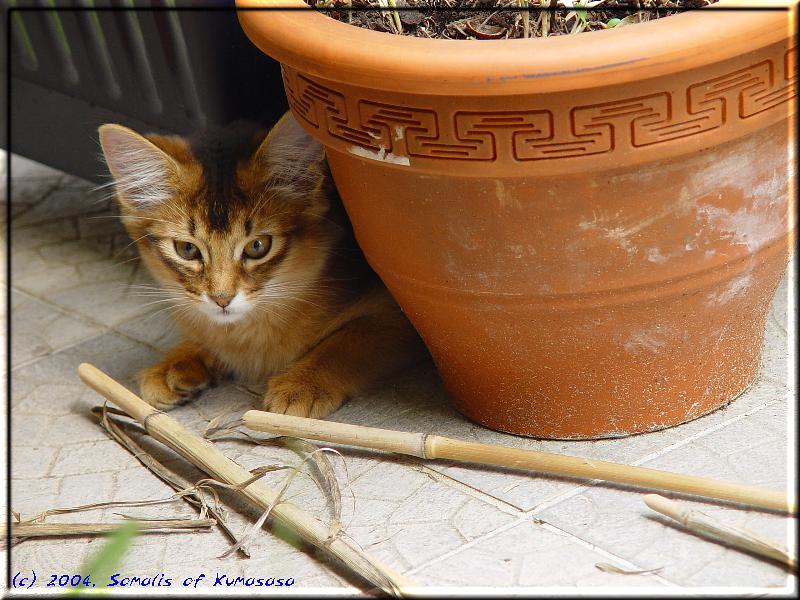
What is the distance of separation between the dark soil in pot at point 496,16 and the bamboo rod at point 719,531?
0.85 m

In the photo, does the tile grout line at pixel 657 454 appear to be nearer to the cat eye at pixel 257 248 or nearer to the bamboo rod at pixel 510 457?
the bamboo rod at pixel 510 457

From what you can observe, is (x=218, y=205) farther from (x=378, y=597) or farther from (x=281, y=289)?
(x=378, y=597)

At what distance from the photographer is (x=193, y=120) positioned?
104 inches

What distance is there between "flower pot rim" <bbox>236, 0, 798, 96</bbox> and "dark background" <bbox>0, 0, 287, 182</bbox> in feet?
3.03

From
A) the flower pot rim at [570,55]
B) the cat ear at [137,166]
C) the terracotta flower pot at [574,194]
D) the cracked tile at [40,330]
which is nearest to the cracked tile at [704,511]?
the terracotta flower pot at [574,194]

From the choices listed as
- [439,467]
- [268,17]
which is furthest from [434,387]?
[268,17]

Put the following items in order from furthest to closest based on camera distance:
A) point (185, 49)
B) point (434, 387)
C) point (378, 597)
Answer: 1. point (185, 49)
2. point (434, 387)
3. point (378, 597)

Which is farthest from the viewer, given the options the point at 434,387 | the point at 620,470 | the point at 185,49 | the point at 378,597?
the point at 185,49

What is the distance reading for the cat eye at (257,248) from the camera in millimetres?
2285

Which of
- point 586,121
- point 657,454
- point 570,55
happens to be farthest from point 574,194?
point 657,454

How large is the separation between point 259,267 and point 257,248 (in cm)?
4

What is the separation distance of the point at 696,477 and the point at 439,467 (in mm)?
513

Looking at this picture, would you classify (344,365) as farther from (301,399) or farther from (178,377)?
(178,377)

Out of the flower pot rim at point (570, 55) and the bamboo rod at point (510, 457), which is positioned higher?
the flower pot rim at point (570, 55)
